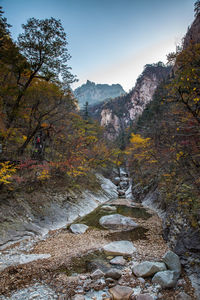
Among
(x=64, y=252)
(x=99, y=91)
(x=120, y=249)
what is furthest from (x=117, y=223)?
(x=99, y=91)

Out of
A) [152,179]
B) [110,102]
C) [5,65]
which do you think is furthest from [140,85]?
[5,65]

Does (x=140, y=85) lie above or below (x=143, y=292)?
above

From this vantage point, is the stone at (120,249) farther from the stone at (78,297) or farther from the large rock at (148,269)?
the stone at (78,297)

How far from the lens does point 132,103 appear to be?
8431cm

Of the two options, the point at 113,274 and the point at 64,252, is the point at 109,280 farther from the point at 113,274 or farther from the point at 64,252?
the point at 64,252

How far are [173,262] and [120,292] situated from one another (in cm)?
156

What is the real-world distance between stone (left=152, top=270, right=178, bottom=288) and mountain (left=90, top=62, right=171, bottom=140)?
72.9 m

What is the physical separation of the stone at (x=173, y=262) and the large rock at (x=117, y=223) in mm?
3832

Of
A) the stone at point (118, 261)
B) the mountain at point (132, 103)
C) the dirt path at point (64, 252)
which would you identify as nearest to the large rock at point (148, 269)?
the stone at point (118, 261)

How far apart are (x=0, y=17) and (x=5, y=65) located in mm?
2230

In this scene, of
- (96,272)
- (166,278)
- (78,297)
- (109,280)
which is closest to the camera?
(78,297)

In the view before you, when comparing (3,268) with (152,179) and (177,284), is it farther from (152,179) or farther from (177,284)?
(152,179)

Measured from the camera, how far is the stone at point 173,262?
3677 mm

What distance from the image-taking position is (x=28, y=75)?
959 centimetres
